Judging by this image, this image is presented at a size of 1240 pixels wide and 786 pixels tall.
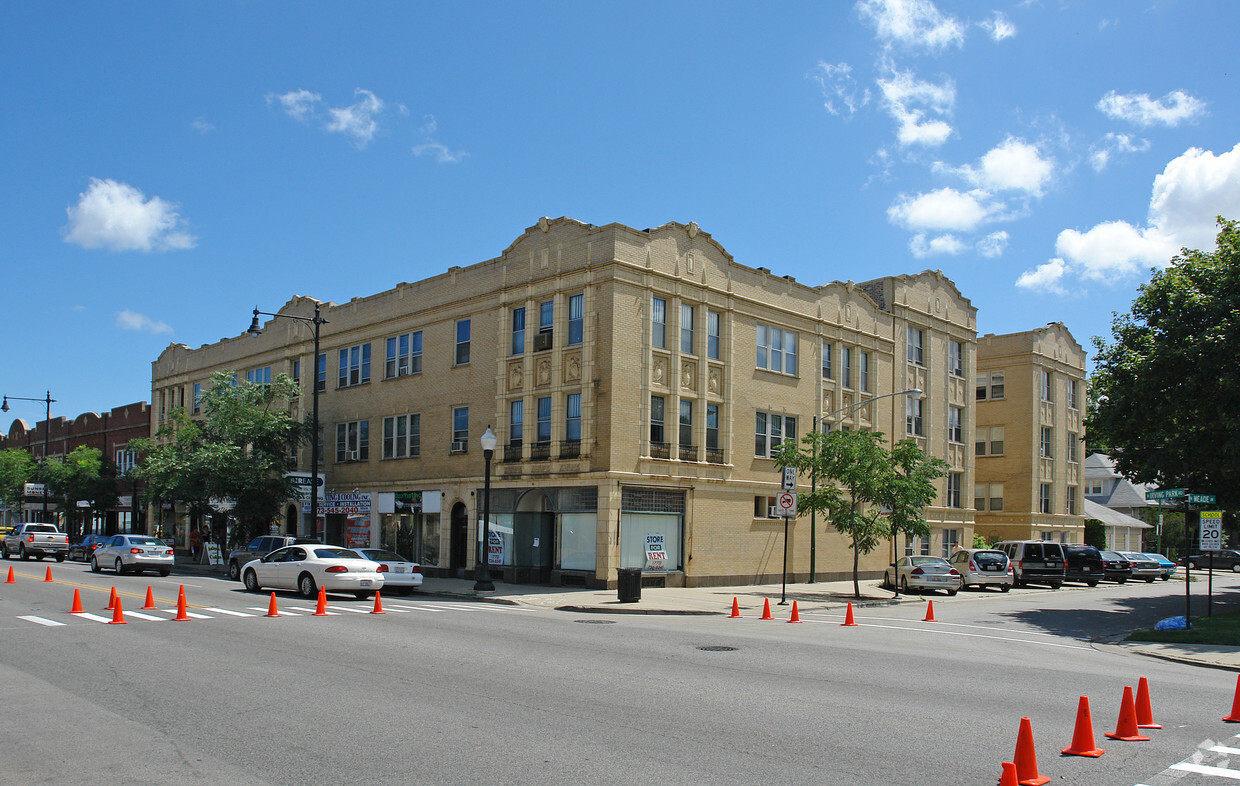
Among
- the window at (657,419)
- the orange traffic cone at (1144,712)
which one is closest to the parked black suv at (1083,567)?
the window at (657,419)

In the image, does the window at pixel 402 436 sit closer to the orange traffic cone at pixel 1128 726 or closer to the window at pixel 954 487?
the window at pixel 954 487

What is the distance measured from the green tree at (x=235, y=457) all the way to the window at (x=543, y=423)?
12913 mm

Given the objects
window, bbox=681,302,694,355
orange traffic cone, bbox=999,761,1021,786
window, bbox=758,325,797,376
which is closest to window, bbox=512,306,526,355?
window, bbox=681,302,694,355

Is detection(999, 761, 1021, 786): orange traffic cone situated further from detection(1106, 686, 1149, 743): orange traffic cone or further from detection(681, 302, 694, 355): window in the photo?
detection(681, 302, 694, 355): window

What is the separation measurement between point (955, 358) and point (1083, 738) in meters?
40.7

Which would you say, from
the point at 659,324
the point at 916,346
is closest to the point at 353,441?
the point at 659,324

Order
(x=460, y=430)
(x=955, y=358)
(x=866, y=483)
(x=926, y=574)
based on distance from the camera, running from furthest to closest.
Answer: (x=955, y=358), (x=460, y=430), (x=926, y=574), (x=866, y=483)

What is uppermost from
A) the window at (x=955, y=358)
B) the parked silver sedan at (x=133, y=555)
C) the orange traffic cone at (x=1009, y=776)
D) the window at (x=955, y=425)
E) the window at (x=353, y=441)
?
the window at (x=955, y=358)

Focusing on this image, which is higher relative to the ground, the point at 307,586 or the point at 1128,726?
the point at 1128,726

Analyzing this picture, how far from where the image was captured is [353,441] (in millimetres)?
41281

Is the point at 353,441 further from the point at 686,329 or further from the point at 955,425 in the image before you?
the point at 955,425

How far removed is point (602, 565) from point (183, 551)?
32.5 m

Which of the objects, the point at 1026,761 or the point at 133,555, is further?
the point at 133,555

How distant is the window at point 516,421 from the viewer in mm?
33125
